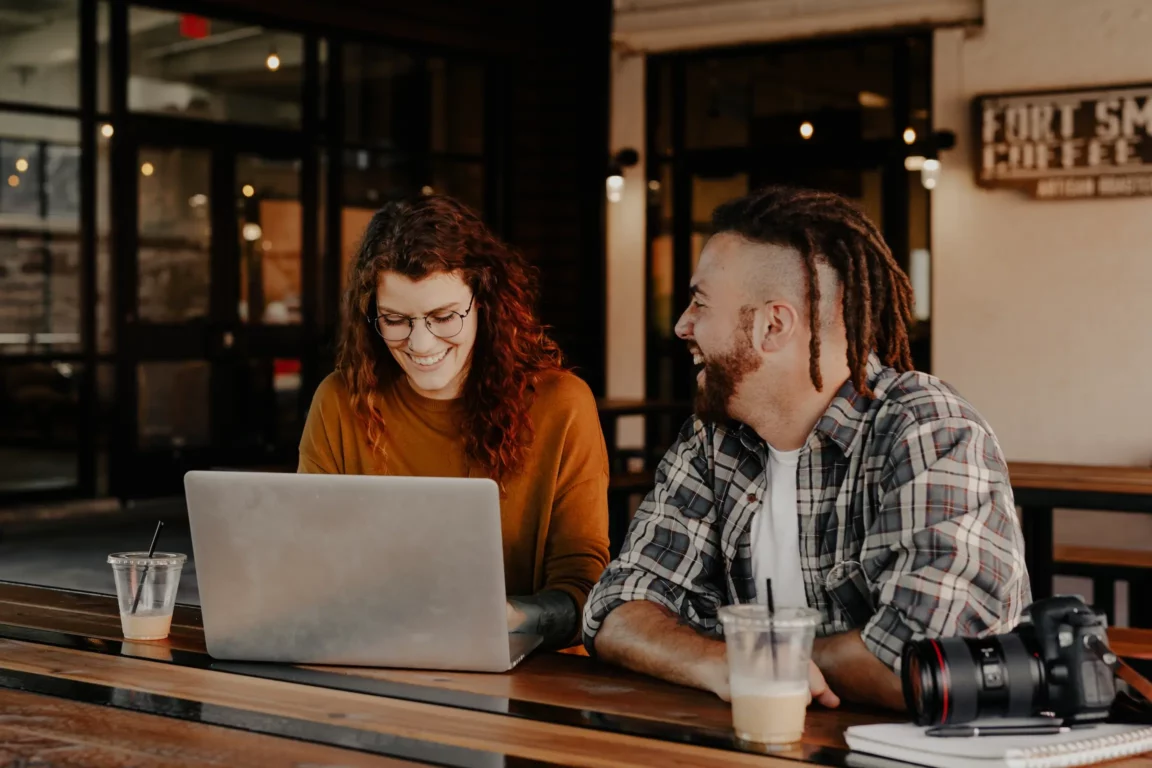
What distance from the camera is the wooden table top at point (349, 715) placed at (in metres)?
1.40

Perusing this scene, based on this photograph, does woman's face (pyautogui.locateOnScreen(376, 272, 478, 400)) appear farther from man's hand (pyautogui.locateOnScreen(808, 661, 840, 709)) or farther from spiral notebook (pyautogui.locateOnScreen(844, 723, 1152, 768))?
spiral notebook (pyautogui.locateOnScreen(844, 723, 1152, 768))

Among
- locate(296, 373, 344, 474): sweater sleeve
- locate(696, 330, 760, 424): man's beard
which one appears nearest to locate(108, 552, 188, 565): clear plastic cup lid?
locate(296, 373, 344, 474): sweater sleeve

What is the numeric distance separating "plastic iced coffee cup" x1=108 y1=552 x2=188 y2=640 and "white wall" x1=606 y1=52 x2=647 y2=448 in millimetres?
7404

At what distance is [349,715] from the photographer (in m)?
1.55

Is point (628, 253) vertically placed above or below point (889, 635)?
above

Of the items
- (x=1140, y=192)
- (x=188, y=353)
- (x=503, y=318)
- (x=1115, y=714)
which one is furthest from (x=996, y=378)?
(x=1115, y=714)

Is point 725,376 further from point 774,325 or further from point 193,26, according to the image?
point 193,26

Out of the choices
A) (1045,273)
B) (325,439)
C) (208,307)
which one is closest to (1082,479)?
(325,439)

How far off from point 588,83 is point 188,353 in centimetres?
356

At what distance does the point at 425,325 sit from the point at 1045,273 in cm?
619

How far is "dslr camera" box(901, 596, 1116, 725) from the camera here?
141 centimetres

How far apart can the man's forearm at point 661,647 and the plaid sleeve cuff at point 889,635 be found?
0.18 m

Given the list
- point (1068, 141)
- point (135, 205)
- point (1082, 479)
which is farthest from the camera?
point (135, 205)

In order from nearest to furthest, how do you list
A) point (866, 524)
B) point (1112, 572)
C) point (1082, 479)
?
point (866, 524) < point (1082, 479) < point (1112, 572)
